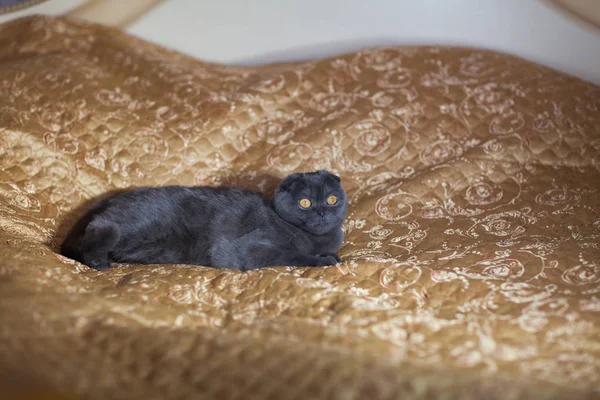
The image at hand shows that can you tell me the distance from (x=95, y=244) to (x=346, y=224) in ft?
2.42

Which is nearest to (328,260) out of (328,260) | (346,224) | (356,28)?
(328,260)

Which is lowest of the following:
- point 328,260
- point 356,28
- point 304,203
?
point 328,260

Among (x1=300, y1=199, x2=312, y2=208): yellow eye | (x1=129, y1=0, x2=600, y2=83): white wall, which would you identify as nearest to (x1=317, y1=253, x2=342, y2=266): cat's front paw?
(x1=300, y1=199, x2=312, y2=208): yellow eye

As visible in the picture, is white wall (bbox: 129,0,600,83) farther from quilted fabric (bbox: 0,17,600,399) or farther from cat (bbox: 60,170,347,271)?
cat (bbox: 60,170,347,271)

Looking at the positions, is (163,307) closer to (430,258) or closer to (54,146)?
(430,258)

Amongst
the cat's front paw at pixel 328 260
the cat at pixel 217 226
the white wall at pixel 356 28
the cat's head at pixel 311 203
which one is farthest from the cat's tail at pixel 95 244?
the white wall at pixel 356 28

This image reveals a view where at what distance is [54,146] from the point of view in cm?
186

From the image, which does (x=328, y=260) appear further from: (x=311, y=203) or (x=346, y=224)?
(x=346, y=224)

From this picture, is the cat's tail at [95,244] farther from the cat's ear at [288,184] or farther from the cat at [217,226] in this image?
the cat's ear at [288,184]

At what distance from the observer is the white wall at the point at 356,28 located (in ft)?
7.41

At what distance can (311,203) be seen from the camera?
63.3 inches

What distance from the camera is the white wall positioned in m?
2.26

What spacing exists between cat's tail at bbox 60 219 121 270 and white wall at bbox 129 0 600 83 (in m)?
1.15

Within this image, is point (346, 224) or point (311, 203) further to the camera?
point (346, 224)
